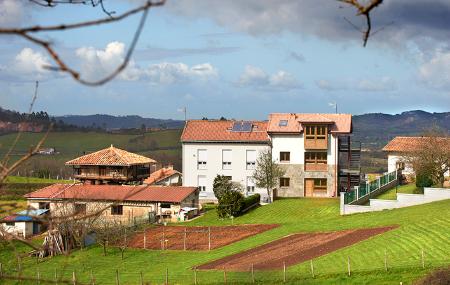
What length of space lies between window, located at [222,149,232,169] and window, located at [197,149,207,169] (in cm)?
177

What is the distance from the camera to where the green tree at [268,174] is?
5606 cm

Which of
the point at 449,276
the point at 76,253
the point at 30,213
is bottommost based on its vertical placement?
the point at 76,253

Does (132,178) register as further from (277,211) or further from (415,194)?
(415,194)

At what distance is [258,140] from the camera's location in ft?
198

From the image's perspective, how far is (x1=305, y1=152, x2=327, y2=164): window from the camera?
A: 5859cm

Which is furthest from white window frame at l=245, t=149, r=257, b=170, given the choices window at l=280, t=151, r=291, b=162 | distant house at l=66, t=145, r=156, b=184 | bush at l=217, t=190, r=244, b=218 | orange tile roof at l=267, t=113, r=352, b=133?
bush at l=217, t=190, r=244, b=218

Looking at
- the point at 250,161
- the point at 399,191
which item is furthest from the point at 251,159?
the point at 399,191

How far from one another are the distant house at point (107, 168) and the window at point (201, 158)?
18.2 feet

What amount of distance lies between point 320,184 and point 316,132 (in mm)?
4679

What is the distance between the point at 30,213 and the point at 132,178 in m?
56.4

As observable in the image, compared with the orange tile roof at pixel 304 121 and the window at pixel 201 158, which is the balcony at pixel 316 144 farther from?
the window at pixel 201 158

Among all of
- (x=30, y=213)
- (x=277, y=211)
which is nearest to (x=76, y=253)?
(x=277, y=211)

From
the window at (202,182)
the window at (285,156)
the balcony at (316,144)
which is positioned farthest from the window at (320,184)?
the window at (202,182)

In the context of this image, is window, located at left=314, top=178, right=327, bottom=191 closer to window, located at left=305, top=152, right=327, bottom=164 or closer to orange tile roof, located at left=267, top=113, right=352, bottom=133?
window, located at left=305, top=152, right=327, bottom=164
